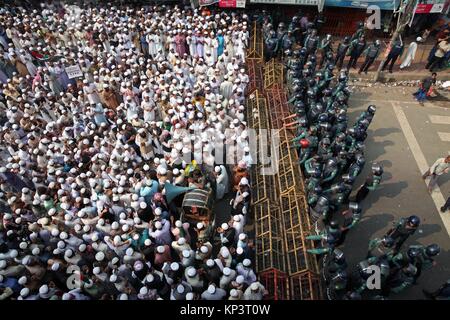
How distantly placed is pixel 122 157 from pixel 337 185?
4.56m

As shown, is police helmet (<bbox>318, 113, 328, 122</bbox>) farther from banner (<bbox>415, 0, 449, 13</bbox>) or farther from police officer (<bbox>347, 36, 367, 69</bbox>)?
banner (<bbox>415, 0, 449, 13</bbox>)

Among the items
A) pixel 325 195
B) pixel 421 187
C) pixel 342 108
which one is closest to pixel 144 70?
pixel 342 108

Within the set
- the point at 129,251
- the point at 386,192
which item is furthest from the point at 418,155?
the point at 129,251

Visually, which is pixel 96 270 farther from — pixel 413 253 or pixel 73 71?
pixel 73 71

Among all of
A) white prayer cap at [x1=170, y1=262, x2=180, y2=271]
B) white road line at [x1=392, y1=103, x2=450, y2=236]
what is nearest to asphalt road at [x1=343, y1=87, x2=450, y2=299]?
white road line at [x1=392, y1=103, x2=450, y2=236]

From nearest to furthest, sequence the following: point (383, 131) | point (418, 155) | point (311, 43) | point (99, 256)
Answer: point (99, 256) → point (418, 155) → point (383, 131) → point (311, 43)

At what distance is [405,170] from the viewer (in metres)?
8.66

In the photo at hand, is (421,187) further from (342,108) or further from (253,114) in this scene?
(253,114)

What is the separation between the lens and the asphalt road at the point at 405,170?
7.12 meters

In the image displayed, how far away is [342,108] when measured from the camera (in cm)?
834

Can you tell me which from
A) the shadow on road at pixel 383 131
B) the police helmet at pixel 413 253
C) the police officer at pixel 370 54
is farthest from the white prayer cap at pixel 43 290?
the police officer at pixel 370 54

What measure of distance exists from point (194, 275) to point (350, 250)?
144 inches

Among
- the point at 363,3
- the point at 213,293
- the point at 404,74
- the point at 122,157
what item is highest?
the point at 363,3

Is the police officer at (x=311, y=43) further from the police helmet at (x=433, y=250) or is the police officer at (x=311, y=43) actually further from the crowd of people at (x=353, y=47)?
the police helmet at (x=433, y=250)
